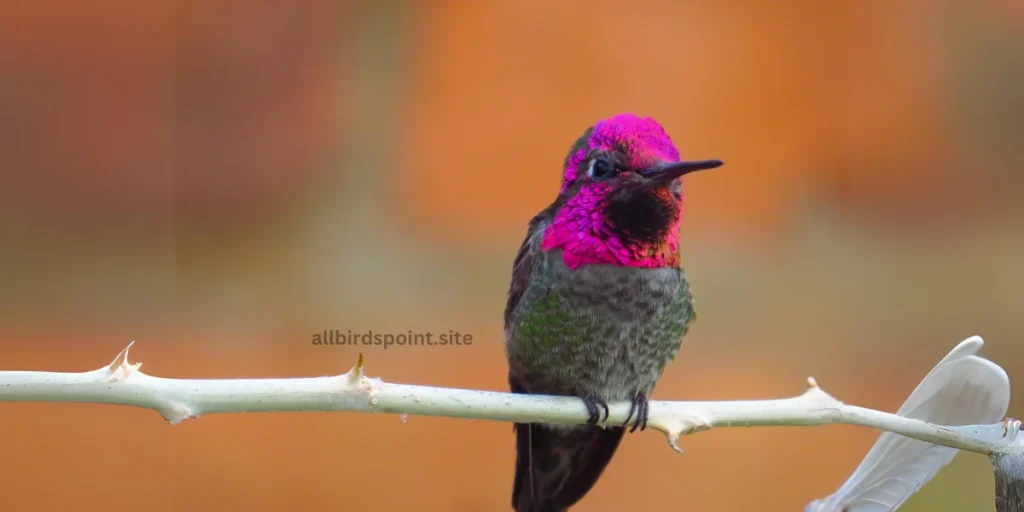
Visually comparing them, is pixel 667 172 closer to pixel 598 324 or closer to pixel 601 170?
pixel 601 170

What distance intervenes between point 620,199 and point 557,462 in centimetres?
54

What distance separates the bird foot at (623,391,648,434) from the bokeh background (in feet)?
2.03

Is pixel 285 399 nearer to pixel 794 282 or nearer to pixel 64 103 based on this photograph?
pixel 64 103

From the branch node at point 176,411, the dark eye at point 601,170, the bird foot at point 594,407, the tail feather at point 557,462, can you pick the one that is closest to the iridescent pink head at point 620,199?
the dark eye at point 601,170

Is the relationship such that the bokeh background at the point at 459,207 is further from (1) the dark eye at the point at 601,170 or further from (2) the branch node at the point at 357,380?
(2) the branch node at the point at 357,380

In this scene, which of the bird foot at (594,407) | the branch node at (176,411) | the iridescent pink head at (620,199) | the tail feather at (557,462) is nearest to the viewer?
the branch node at (176,411)

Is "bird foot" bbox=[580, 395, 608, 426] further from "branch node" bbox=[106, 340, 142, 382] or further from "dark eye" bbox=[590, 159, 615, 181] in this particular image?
"branch node" bbox=[106, 340, 142, 382]

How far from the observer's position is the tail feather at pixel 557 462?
1.38 meters

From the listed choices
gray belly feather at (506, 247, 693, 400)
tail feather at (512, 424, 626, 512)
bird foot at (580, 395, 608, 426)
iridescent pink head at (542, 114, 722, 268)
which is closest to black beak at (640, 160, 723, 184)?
iridescent pink head at (542, 114, 722, 268)

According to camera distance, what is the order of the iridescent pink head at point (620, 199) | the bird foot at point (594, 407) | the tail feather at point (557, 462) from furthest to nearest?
the tail feather at point (557, 462) → the bird foot at point (594, 407) → the iridescent pink head at point (620, 199)

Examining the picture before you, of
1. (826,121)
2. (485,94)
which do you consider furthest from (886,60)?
(485,94)

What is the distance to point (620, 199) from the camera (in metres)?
1.06

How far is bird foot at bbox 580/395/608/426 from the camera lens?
117 centimetres

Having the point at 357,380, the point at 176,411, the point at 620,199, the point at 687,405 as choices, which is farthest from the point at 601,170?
the point at 176,411
